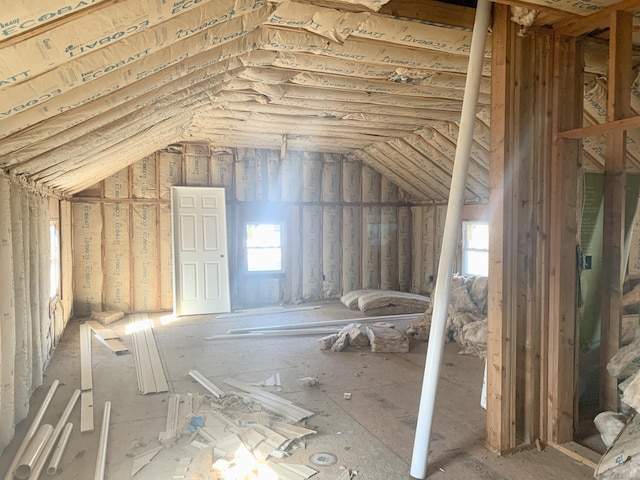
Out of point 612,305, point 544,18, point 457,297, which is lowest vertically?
point 457,297

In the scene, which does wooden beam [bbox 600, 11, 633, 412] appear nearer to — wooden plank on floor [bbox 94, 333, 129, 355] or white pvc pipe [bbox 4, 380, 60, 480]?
white pvc pipe [bbox 4, 380, 60, 480]

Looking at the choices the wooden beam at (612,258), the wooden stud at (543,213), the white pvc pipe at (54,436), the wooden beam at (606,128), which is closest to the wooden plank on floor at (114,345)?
the white pvc pipe at (54,436)

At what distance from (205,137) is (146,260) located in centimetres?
234

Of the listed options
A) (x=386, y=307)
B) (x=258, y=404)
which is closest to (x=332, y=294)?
(x=386, y=307)

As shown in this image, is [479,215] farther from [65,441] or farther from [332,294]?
[65,441]

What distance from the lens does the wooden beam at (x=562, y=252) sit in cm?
321

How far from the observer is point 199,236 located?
800 cm

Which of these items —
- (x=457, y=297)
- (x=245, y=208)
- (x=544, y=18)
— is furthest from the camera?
(x=245, y=208)

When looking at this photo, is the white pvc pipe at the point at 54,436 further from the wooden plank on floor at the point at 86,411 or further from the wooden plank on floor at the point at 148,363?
the wooden plank on floor at the point at 148,363

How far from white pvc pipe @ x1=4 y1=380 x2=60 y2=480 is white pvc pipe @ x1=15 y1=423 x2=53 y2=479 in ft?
0.09

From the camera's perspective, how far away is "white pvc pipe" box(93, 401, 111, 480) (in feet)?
9.43

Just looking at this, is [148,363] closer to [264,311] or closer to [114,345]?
[114,345]

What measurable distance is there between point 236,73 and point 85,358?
3.63 metres

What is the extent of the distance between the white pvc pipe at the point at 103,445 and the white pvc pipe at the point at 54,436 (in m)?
0.28
